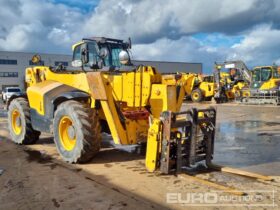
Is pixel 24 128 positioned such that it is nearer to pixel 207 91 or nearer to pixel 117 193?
pixel 117 193

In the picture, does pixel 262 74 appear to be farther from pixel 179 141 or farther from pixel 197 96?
pixel 179 141

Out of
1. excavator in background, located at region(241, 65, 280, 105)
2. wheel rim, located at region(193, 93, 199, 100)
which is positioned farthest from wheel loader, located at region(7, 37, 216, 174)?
wheel rim, located at region(193, 93, 199, 100)

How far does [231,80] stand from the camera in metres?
30.4

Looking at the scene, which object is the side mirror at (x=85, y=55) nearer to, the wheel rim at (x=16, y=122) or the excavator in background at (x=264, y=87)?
the wheel rim at (x=16, y=122)

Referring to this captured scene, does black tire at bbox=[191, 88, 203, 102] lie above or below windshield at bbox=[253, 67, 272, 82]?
below

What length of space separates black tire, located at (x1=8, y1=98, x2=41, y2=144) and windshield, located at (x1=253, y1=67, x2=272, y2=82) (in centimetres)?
2022

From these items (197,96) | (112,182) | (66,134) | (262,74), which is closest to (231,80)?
(197,96)

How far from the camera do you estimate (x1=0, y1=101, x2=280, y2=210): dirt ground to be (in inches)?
193

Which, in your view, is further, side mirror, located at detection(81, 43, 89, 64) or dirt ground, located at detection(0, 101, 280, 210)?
side mirror, located at detection(81, 43, 89, 64)

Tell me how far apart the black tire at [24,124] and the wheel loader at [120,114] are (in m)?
0.91

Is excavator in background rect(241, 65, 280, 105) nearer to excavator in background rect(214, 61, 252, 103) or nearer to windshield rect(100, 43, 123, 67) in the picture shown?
excavator in background rect(214, 61, 252, 103)

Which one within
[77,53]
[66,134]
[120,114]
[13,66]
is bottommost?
[66,134]

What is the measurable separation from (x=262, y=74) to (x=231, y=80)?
4.76m

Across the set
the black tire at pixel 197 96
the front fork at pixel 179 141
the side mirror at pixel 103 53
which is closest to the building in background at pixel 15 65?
the black tire at pixel 197 96
